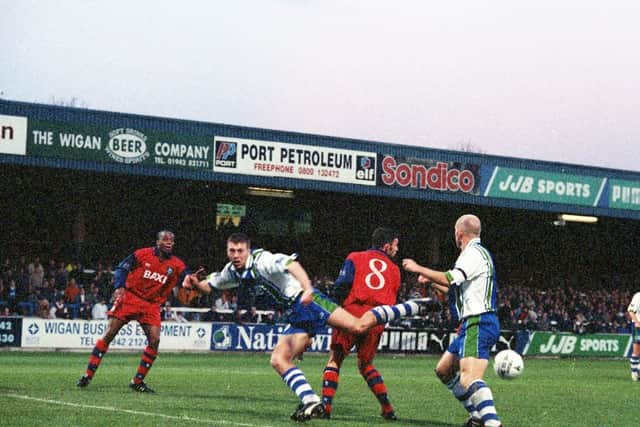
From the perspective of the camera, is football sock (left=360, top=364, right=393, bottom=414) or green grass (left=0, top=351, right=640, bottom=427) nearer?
green grass (left=0, top=351, right=640, bottom=427)

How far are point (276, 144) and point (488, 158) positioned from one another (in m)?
9.55

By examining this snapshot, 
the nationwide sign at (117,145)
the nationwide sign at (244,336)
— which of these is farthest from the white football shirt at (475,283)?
the nationwide sign at (117,145)

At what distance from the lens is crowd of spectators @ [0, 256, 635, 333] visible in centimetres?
3259

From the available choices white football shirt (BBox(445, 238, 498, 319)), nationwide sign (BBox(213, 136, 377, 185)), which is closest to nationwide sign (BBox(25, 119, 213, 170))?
nationwide sign (BBox(213, 136, 377, 185))

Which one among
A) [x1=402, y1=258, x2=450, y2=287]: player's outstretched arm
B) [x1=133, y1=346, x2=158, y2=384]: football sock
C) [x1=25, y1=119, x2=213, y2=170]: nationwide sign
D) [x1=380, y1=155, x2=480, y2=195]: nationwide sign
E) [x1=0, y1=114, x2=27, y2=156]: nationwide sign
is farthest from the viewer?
[x1=380, y1=155, x2=480, y2=195]: nationwide sign

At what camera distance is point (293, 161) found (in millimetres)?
40125

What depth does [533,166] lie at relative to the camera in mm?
46469

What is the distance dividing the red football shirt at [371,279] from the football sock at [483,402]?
2.34 meters

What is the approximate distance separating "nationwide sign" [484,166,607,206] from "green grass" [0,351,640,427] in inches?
721

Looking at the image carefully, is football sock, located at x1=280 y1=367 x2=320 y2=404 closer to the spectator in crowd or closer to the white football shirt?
the white football shirt

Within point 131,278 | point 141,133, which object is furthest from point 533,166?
point 131,278

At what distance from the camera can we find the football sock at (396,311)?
11.7 m

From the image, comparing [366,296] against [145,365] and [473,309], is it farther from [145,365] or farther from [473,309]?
[145,365]

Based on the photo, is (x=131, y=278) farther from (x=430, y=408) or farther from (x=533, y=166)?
(x=533, y=166)
